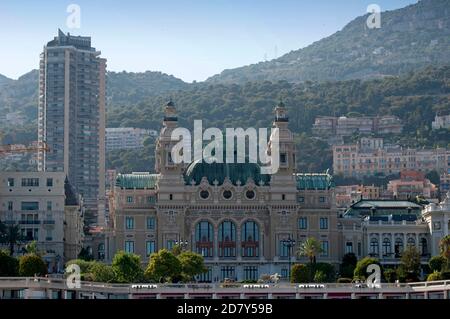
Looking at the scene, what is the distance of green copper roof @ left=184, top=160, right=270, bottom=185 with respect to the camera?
534ft

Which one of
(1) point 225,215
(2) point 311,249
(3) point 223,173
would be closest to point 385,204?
(3) point 223,173

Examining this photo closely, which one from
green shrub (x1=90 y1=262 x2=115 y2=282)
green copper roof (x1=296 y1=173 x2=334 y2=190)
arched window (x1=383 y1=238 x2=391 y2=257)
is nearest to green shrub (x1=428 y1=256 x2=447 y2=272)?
arched window (x1=383 y1=238 x2=391 y2=257)

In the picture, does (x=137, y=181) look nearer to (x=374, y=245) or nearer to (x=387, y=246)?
(x=374, y=245)

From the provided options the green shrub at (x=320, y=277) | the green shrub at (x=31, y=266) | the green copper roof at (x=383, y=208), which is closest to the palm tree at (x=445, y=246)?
the green shrub at (x=320, y=277)

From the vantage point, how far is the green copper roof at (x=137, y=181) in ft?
539

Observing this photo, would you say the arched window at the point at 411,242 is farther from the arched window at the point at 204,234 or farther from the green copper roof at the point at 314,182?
the arched window at the point at 204,234

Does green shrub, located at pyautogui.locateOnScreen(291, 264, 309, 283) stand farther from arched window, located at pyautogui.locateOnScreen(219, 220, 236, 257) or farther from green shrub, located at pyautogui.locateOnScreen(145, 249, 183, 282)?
arched window, located at pyautogui.locateOnScreen(219, 220, 236, 257)

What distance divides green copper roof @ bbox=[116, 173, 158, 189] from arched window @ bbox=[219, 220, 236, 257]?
959 cm

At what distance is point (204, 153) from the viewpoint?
16700 centimetres

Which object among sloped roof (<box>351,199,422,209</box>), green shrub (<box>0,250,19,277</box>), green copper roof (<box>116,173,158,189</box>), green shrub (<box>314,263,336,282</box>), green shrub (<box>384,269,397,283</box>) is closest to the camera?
green shrub (<box>0,250,19,277</box>)

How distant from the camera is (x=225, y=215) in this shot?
162250 mm
